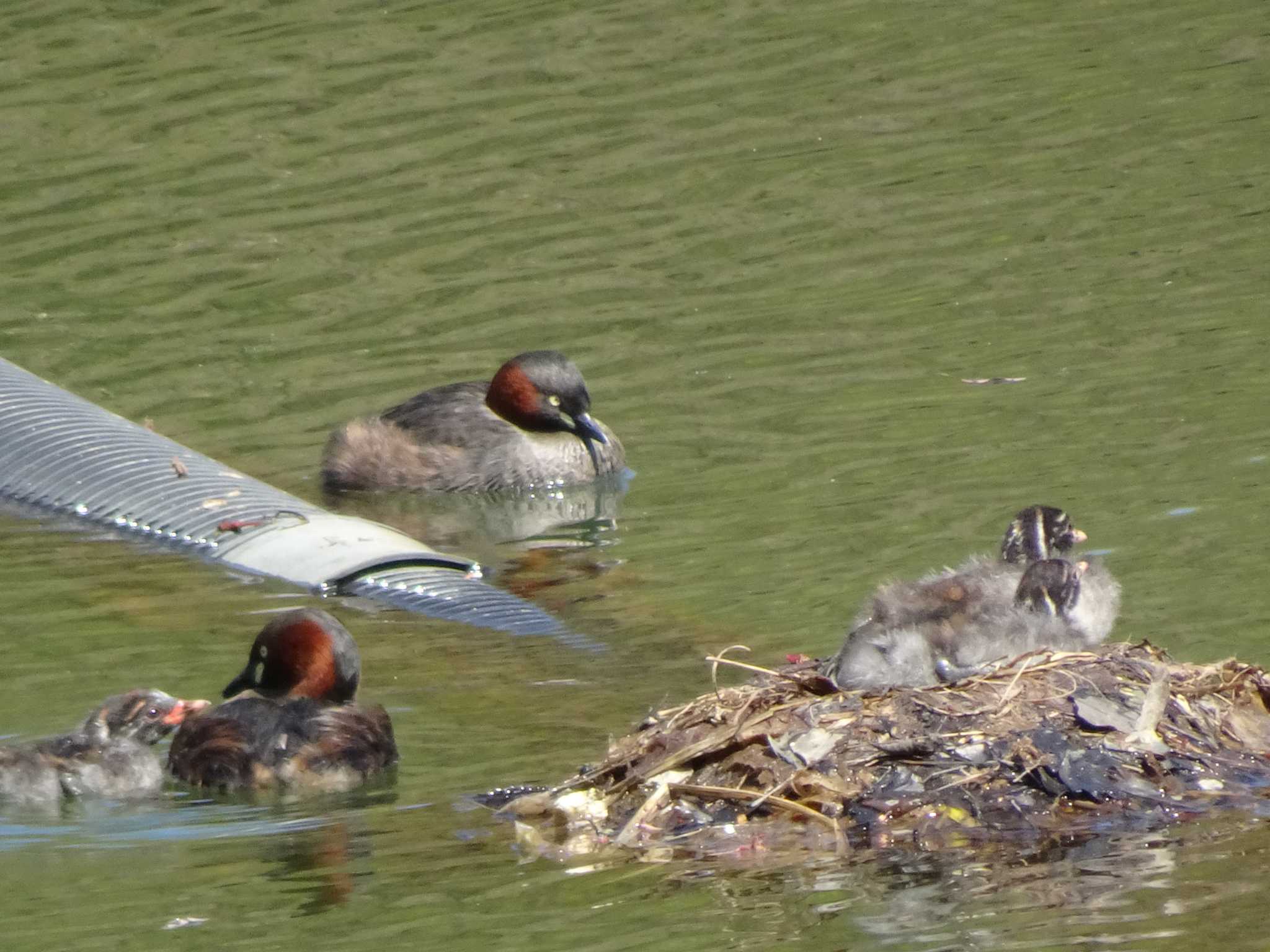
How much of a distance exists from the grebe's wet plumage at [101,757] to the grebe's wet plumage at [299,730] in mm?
110

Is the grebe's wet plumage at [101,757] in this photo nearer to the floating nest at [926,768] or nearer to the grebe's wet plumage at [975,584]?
the floating nest at [926,768]

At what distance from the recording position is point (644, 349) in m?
13.9

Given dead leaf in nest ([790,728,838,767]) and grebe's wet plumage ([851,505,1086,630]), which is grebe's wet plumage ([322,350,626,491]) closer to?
grebe's wet plumage ([851,505,1086,630])

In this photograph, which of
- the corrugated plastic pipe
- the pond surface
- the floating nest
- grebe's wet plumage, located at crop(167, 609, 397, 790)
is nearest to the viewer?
the pond surface

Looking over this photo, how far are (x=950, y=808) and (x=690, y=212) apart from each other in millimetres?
9623

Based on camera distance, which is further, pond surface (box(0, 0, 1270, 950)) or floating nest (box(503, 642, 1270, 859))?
floating nest (box(503, 642, 1270, 859))

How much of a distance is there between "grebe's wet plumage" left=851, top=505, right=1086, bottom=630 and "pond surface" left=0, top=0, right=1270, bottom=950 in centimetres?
72

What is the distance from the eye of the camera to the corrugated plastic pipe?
10531 millimetres

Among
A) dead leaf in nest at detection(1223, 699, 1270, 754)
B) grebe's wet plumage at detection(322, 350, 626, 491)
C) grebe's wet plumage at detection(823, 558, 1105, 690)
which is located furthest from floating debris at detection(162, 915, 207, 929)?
grebe's wet plumage at detection(322, 350, 626, 491)

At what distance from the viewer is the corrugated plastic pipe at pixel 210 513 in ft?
34.6

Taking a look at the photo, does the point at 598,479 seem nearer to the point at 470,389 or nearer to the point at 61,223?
the point at 470,389

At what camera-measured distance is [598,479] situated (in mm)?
12461

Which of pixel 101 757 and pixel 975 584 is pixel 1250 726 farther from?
pixel 101 757

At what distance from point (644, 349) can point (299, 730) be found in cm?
607
